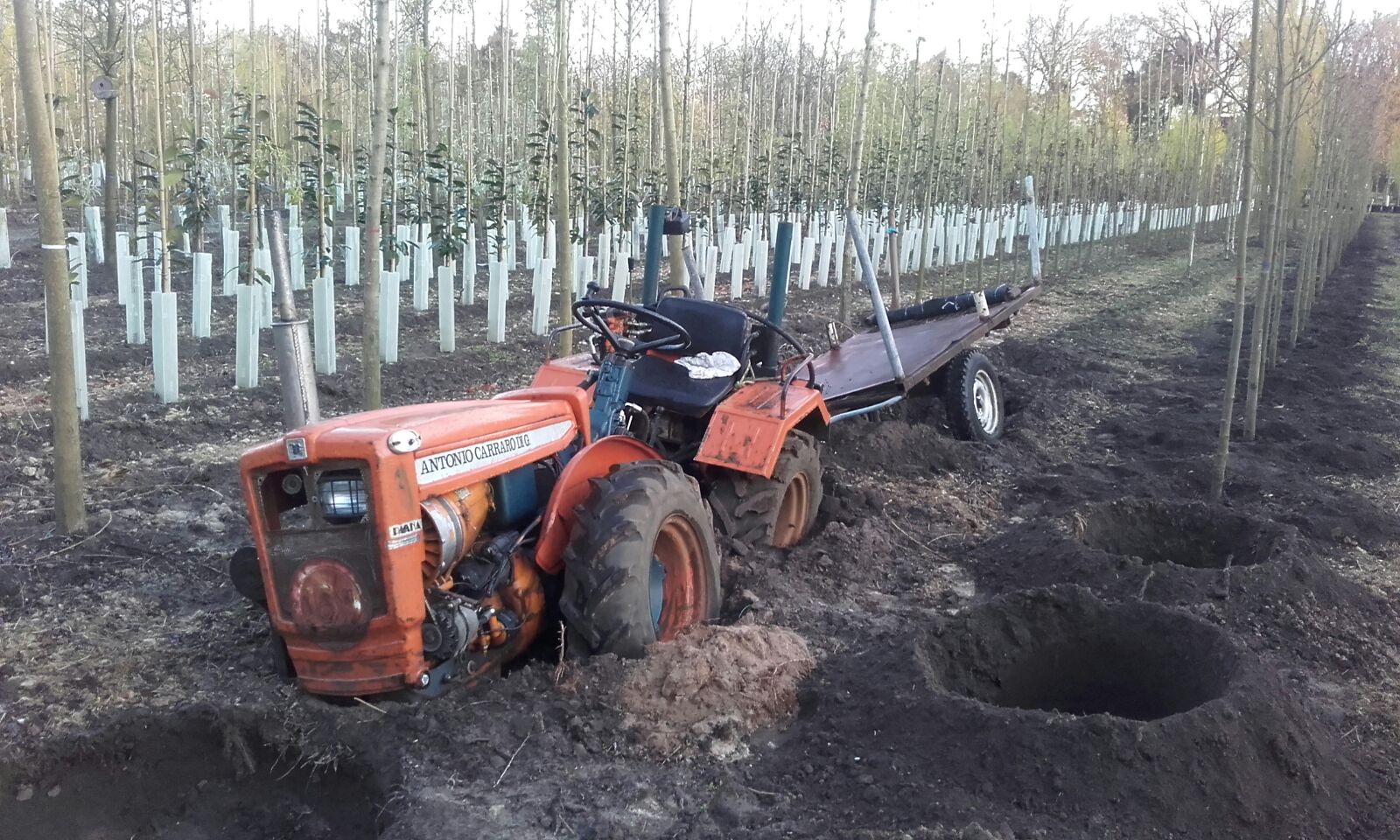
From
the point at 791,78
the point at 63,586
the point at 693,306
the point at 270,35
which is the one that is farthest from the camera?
the point at 791,78

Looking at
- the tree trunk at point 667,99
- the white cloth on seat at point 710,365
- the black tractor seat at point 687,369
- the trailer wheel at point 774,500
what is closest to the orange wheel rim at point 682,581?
the trailer wheel at point 774,500

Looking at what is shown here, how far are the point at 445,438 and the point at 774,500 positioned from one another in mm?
2051

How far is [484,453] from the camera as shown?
343 cm

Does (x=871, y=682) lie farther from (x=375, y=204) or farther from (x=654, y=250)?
(x=375, y=204)

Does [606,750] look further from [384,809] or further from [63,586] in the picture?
[63,586]

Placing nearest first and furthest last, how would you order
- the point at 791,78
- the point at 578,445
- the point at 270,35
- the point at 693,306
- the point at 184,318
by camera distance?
1. the point at 578,445
2. the point at 693,306
3. the point at 184,318
4. the point at 270,35
5. the point at 791,78

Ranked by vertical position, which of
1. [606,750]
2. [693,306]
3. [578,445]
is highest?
[693,306]

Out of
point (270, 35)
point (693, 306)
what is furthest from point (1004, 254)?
point (693, 306)

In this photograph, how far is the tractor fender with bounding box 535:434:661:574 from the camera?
141 inches

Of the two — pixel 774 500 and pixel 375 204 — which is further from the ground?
pixel 375 204

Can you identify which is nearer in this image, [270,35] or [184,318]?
[184,318]

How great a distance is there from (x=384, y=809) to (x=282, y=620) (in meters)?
0.66

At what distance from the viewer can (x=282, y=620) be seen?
3.26 meters

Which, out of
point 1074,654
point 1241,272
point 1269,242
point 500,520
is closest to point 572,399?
point 500,520
